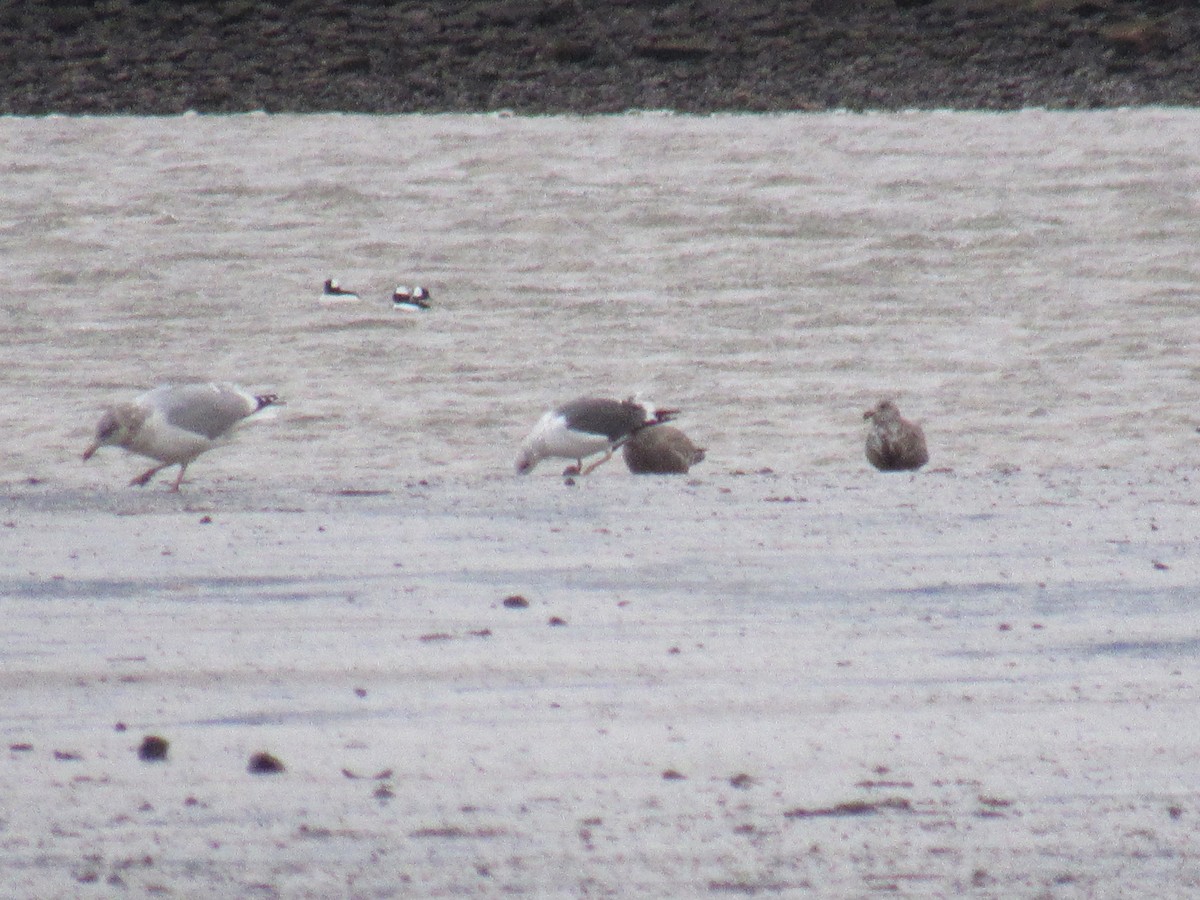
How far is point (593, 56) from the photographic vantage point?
25.5 m

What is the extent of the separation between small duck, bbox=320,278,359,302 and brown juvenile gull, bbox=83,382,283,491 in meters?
7.63

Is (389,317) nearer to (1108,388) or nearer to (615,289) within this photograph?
(615,289)

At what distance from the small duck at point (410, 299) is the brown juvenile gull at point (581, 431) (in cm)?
663

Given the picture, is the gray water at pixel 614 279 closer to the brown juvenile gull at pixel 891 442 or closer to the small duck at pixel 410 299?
the small duck at pixel 410 299

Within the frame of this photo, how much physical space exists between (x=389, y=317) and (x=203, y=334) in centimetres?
141

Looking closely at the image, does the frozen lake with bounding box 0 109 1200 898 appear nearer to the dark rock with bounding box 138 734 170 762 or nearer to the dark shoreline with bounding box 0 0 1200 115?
the dark rock with bounding box 138 734 170 762

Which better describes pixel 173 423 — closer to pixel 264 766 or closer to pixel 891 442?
pixel 891 442

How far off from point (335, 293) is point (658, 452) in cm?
735

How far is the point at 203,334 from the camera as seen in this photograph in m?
15.0

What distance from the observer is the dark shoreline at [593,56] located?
80.5 feet

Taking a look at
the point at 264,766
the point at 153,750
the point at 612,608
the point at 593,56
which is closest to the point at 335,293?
the point at 593,56

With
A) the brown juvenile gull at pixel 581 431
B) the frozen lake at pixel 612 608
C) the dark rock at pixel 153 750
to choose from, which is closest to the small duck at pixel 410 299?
the frozen lake at pixel 612 608

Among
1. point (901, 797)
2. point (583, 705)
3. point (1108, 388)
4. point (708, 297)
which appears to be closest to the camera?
point (901, 797)

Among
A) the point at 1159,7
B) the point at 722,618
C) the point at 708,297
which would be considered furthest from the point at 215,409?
the point at 1159,7
